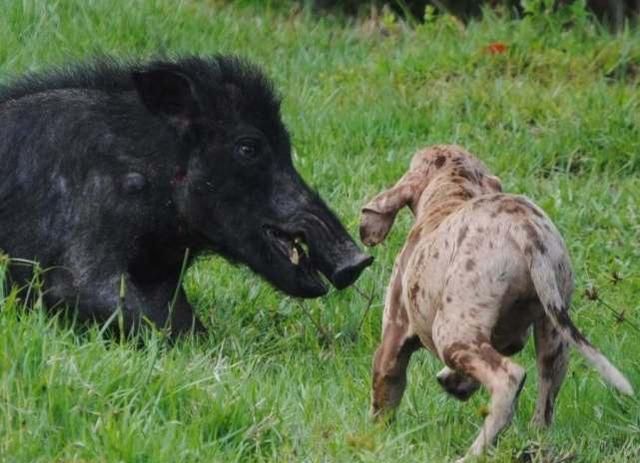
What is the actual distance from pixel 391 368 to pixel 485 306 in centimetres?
63

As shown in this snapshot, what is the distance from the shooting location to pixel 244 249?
8039 mm

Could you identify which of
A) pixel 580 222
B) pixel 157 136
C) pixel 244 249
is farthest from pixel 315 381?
pixel 580 222

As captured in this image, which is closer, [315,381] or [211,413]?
[211,413]

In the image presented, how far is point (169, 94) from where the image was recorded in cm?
813

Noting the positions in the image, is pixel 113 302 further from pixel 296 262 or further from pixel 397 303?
pixel 397 303

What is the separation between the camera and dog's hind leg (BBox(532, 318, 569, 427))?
6.44 meters

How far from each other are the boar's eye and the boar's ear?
26cm

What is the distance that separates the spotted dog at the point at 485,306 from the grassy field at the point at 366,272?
0.18m

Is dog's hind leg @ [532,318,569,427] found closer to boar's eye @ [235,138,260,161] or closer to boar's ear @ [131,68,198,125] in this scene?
boar's eye @ [235,138,260,161]

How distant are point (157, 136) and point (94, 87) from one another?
546 mm

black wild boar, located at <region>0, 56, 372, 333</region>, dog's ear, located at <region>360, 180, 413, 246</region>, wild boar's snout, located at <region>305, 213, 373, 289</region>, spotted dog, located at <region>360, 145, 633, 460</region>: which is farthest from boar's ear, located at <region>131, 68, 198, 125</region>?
spotted dog, located at <region>360, 145, 633, 460</region>

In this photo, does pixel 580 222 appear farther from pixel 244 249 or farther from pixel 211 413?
pixel 211 413

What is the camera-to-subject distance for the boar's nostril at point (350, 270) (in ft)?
25.6

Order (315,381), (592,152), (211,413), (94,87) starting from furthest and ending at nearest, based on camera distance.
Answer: (592,152) → (94,87) → (315,381) → (211,413)
